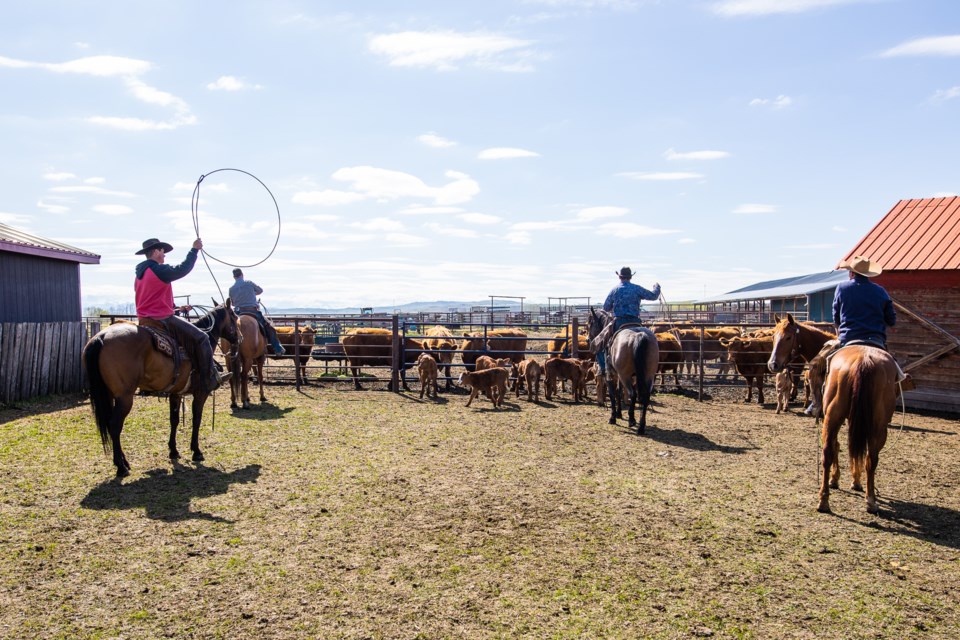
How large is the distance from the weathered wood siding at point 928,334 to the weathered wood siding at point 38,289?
17.3 metres

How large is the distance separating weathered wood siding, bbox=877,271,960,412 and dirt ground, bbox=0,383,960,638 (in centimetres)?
367

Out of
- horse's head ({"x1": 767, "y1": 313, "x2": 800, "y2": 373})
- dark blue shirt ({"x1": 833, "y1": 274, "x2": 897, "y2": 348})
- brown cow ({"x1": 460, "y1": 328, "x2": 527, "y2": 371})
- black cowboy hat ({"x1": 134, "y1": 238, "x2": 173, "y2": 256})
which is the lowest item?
brown cow ({"x1": 460, "y1": 328, "x2": 527, "y2": 371})

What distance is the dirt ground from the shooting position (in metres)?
3.81

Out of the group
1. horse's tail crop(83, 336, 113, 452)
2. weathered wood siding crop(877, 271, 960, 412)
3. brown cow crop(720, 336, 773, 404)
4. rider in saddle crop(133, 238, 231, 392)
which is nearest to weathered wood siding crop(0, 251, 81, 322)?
rider in saddle crop(133, 238, 231, 392)

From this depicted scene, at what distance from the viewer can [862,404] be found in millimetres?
5703

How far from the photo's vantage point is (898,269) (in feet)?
40.5

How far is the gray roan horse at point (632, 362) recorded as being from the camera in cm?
962

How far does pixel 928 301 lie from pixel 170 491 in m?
13.1

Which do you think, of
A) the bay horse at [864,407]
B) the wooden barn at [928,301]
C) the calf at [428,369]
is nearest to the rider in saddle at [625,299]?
the calf at [428,369]

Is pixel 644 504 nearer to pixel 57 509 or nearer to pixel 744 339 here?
pixel 57 509

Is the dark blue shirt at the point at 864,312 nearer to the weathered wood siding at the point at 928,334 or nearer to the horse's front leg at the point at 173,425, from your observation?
the weathered wood siding at the point at 928,334

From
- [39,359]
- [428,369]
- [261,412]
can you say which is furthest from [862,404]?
[39,359]

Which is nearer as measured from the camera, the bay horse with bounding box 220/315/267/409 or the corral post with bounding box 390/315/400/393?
the bay horse with bounding box 220/315/267/409

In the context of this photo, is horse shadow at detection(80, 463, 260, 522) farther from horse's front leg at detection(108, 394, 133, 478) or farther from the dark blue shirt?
the dark blue shirt
